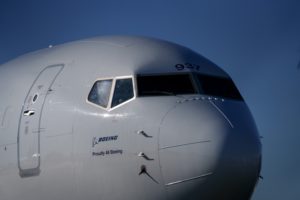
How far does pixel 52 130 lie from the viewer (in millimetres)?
10984

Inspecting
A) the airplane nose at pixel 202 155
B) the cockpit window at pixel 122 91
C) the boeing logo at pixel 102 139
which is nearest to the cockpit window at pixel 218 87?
the airplane nose at pixel 202 155

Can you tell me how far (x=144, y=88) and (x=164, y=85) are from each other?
0.39m

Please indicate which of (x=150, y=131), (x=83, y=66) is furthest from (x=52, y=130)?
(x=150, y=131)

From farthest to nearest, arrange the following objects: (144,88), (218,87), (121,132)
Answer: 1. (218,87)
2. (144,88)
3. (121,132)

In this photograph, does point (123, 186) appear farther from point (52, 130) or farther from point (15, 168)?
point (15, 168)

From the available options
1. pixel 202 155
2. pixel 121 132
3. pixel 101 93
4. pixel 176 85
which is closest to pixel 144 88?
pixel 176 85

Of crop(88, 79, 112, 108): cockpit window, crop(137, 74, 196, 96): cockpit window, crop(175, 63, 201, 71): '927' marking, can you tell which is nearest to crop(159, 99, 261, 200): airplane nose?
crop(137, 74, 196, 96): cockpit window

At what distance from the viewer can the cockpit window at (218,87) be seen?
10898mm

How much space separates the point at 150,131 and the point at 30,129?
281 centimetres

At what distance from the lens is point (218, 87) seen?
444 inches

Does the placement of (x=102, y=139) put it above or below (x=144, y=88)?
below

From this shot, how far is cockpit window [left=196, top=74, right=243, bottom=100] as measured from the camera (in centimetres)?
1090

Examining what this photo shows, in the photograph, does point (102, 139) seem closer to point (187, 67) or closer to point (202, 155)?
point (202, 155)

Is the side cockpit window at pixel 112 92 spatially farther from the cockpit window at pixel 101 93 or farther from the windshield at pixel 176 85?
the windshield at pixel 176 85
